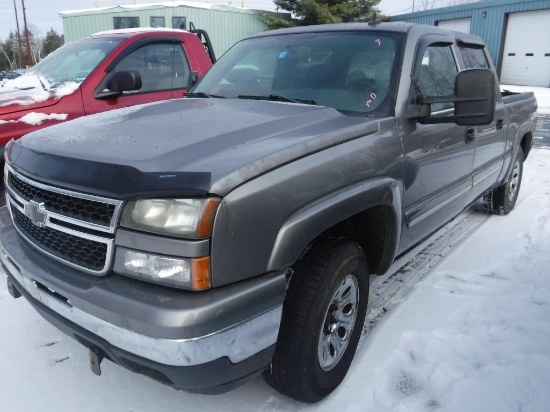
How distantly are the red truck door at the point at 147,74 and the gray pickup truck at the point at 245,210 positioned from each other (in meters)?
1.71

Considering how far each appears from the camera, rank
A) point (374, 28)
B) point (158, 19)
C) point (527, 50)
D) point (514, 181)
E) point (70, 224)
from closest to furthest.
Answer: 1. point (70, 224)
2. point (374, 28)
3. point (514, 181)
4. point (527, 50)
5. point (158, 19)

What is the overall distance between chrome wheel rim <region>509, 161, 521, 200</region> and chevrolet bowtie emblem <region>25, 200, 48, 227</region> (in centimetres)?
462

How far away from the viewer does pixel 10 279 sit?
2.32 meters

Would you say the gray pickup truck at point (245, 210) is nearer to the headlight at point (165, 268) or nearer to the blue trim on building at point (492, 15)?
the headlight at point (165, 268)

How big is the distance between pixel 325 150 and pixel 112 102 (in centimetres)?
302

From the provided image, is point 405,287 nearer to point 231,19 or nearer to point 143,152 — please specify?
point 143,152

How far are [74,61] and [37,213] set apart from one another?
10.8 feet

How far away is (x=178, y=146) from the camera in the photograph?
6.12 feet

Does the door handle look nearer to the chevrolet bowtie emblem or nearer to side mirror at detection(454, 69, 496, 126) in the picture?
side mirror at detection(454, 69, 496, 126)

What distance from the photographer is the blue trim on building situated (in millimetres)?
22033

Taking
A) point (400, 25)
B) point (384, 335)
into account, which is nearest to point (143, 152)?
point (384, 335)

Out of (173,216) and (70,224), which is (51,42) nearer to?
(70,224)

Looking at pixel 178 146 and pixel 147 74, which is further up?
pixel 147 74

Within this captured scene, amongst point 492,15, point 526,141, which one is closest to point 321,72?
point 526,141
